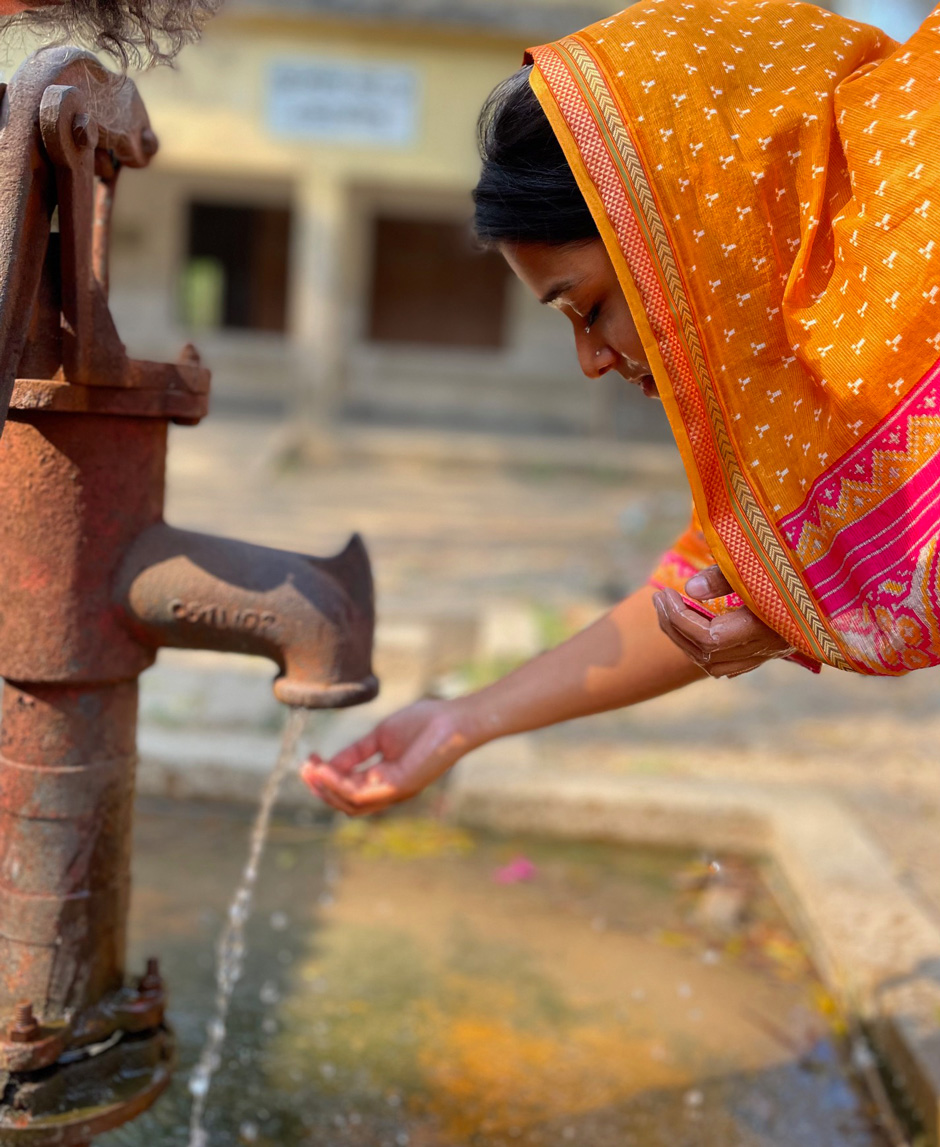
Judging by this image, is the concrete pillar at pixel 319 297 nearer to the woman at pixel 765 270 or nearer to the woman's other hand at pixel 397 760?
the woman's other hand at pixel 397 760

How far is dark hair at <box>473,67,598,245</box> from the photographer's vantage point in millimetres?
1195

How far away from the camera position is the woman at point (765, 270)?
1143mm

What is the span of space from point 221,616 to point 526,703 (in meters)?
0.41

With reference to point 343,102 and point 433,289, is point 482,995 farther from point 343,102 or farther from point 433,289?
point 433,289

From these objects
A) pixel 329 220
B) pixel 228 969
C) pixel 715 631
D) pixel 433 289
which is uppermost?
pixel 715 631

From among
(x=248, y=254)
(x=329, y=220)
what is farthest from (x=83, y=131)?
(x=248, y=254)

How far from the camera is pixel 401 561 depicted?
268 inches

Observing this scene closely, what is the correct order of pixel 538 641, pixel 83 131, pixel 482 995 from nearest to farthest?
pixel 83 131 → pixel 482 995 → pixel 538 641

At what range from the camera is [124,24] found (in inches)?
45.3

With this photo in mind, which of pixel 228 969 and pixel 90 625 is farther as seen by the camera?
pixel 228 969

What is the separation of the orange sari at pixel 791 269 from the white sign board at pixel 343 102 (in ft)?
31.6

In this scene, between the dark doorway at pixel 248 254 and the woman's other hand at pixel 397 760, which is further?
the dark doorway at pixel 248 254

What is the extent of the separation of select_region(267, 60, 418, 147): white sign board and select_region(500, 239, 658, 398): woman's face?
964 centimetres

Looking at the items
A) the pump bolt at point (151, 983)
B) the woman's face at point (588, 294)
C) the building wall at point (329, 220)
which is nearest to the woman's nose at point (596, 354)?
the woman's face at point (588, 294)
